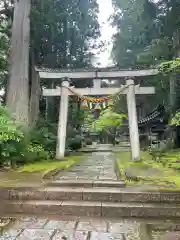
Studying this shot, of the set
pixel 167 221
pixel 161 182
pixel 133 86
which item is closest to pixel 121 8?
pixel 133 86

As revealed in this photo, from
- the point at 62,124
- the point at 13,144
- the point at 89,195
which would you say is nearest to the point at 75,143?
the point at 62,124

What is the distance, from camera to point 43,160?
10055mm

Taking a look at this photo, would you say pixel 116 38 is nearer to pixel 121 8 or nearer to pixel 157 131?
pixel 121 8

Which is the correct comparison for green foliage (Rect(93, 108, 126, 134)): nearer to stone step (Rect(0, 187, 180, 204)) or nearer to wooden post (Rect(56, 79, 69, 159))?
wooden post (Rect(56, 79, 69, 159))

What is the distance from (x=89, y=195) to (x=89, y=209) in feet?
1.27

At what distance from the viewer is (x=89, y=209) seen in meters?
4.29

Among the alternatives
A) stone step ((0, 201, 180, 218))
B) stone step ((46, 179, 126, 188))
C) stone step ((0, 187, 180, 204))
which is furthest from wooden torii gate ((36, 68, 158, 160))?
stone step ((0, 201, 180, 218))

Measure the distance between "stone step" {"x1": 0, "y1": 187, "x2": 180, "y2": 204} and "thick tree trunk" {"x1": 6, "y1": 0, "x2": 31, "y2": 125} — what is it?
568cm

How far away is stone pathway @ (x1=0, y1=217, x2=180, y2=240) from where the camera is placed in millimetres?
3363

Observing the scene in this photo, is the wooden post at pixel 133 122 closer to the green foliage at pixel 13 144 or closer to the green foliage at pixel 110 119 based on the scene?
the green foliage at pixel 13 144

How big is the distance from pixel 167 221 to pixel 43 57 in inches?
492

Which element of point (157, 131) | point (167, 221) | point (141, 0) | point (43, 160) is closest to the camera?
point (167, 221)

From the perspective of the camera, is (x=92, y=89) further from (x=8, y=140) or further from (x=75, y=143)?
(x=75, y=143)

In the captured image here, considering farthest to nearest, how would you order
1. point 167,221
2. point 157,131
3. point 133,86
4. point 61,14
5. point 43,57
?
1. point 157,131
2. point 43,57
3. point 61,14
4. point 133,86
5. point 167,221
